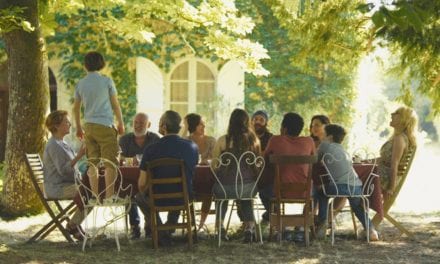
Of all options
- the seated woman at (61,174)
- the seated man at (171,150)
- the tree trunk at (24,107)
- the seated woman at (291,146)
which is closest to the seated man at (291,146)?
the seated woman at (291,146)

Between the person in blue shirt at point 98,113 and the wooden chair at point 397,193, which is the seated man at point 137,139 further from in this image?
the wooden chair at point 397,193

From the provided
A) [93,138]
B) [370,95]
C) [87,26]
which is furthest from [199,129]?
[370,95]

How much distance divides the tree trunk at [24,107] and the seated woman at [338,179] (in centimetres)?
379

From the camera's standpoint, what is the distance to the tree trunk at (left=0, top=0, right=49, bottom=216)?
30.5ft

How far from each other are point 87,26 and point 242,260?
30.1 feet

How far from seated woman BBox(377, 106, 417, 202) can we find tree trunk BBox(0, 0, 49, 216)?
4.27 meters

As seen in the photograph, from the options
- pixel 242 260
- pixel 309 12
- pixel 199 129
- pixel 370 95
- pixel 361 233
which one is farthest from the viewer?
pixel 370 95

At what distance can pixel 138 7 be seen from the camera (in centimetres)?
1084

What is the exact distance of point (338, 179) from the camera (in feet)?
24.3

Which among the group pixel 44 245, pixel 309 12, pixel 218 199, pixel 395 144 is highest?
pixel 309 12

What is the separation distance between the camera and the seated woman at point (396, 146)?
7855mm

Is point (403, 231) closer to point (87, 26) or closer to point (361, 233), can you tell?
point (361, 233)

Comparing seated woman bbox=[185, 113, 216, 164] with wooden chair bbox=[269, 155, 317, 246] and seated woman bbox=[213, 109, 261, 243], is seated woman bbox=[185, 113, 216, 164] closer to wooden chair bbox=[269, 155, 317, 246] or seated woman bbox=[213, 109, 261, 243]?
seated woman bbox=[213, 109, 261, 243]

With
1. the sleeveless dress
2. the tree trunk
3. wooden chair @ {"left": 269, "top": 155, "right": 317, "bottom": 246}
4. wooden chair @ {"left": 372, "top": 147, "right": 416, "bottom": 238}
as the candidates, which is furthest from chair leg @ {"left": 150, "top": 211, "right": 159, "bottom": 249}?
the tree trunk
